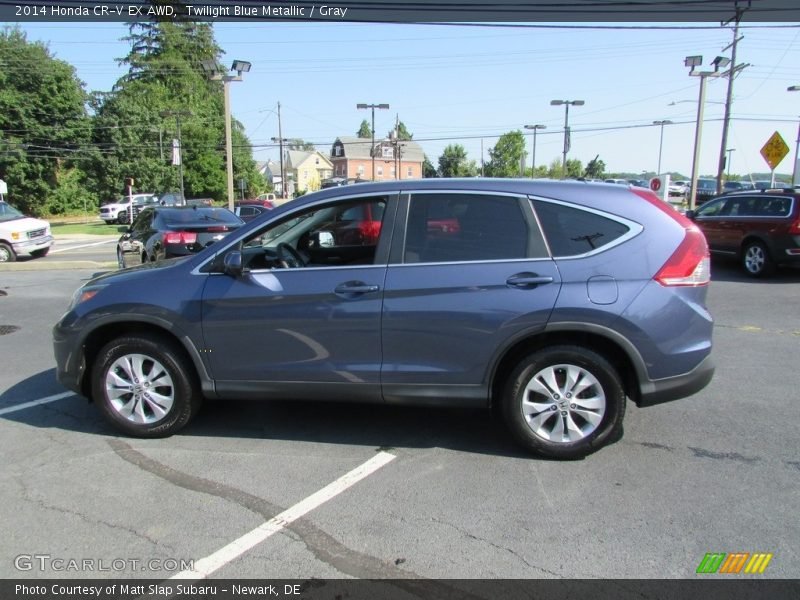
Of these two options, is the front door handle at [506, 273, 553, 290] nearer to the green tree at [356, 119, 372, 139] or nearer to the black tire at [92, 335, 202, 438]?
the black tire at [92, 335, 202, 438]

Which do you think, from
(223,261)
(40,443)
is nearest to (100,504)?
(40,443)

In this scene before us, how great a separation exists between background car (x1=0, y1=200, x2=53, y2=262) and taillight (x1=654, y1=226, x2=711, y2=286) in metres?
17.8

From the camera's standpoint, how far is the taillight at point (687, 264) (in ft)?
12.1

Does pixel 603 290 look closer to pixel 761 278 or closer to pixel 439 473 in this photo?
pixel 439 473

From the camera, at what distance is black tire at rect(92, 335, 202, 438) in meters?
4.18

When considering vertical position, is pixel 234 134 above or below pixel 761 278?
above

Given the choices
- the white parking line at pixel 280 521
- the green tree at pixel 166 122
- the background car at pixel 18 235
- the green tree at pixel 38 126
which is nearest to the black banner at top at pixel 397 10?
the background car at pixel 18 235

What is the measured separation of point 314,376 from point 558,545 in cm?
186

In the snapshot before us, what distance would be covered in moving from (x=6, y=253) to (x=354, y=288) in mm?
16604

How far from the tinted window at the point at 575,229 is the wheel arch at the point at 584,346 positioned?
0.50m

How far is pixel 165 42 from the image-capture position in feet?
215

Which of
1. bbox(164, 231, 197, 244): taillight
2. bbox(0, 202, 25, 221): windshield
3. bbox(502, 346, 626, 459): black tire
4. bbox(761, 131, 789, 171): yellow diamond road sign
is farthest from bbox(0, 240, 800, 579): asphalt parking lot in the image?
bbox(761, 131, 789, 171): yellow diamond road sign

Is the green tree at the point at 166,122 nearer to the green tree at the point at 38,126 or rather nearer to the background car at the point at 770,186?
the green tree at the point at 38,126

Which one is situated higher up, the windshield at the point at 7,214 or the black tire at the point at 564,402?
the windshield at the point at 7,214
